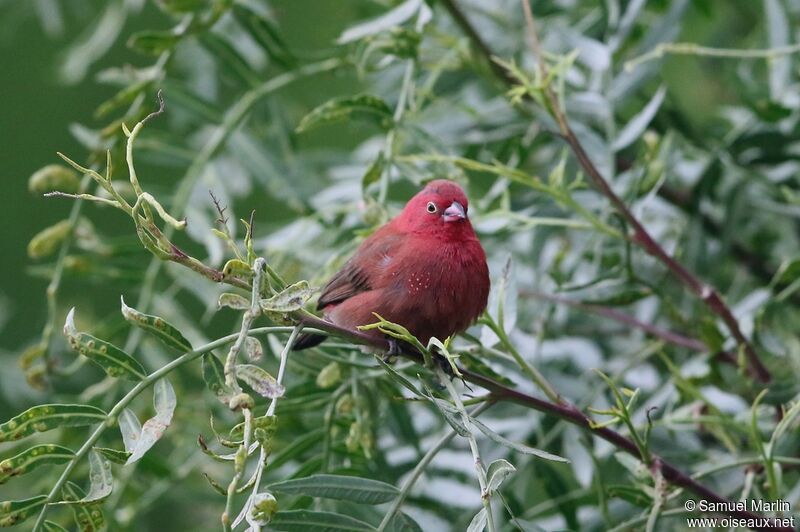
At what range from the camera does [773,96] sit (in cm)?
334

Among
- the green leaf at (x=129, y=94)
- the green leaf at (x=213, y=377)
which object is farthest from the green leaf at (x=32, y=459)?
the green leaf at (x=129, y=94)

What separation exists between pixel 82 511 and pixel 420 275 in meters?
1.20

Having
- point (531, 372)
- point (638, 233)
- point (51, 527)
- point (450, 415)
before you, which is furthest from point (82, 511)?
point (638, 233)

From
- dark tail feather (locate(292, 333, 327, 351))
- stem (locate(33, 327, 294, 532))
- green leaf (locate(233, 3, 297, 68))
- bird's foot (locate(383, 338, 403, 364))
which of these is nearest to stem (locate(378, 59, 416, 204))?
dark tail feather (locate(292, 333, 327, 351))

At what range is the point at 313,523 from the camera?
1951 mm

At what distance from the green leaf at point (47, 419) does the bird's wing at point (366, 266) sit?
1.07 metres

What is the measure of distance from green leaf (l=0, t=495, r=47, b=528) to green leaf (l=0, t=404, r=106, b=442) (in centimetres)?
11

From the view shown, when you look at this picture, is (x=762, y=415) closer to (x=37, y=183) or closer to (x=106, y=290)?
(x=37, y=183)

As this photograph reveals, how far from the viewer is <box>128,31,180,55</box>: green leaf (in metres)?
3.06

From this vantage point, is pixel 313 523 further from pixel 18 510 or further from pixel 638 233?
pixel 638 233

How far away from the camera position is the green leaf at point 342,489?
1946 millimetres

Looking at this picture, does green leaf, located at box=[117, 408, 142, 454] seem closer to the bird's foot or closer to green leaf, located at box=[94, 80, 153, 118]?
the bird's foot

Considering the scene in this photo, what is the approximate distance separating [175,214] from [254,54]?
1.01 metres

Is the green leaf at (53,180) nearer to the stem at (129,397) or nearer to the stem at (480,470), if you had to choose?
the stem at (129,397)
